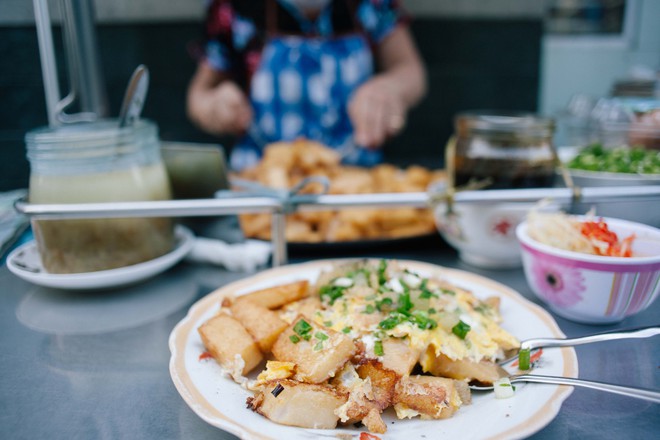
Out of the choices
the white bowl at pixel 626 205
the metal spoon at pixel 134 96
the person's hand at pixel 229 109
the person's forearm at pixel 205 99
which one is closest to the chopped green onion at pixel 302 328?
the metal spoon at pixel 134 96

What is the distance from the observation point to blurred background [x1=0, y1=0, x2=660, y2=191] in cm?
378

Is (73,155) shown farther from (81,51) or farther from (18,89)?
(18,89)

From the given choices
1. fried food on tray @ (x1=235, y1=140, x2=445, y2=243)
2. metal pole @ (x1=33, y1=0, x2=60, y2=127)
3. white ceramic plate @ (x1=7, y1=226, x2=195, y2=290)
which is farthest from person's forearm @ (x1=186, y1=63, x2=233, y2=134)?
white ceramic plate @ (x1=7, y1=226, x2=195, y2=290)

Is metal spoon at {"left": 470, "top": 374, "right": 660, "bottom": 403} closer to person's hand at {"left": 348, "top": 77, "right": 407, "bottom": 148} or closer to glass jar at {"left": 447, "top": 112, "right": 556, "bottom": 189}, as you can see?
glass jar at {"left": 447, "top": 112, "right": 556, "bottom": 189}

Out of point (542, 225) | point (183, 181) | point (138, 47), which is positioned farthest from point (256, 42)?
point (542, 225)

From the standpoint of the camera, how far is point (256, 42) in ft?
10.8

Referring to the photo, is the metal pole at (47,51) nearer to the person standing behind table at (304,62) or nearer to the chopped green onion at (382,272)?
the chopped green onion at (382,272)

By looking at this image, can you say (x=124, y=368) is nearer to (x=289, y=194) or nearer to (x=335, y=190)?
(x=289, y=194)

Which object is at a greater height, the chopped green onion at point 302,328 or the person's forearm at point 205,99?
the person's forearm at point 205,99

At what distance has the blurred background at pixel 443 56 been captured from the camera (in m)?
3.78

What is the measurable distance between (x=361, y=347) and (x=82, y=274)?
78cm

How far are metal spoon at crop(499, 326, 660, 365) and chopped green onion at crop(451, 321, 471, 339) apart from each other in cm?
9

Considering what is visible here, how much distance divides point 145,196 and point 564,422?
1102 mm

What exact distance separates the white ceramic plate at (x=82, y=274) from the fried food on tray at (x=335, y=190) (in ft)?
1.17
